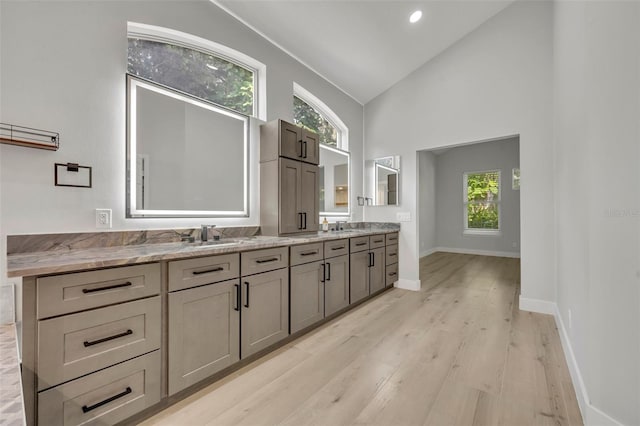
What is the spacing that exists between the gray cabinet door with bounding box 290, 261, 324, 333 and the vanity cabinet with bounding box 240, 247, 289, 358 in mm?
94

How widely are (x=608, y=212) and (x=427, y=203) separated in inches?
253

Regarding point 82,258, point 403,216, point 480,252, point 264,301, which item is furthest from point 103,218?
point 480,252

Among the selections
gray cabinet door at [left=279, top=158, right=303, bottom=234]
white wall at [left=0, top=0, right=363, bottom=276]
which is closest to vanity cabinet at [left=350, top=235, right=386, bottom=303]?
gray cabinet door at [left=279, top=158, right=303, bottom=234]

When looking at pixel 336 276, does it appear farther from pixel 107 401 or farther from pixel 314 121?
pixel 314 121

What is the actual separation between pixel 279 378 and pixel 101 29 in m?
2.70

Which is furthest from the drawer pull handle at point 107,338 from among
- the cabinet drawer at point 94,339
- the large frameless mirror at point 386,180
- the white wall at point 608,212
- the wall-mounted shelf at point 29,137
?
the large frameless mirror at point 386,180

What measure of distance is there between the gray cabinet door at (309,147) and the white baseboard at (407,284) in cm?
232

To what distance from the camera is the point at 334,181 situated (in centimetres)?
413

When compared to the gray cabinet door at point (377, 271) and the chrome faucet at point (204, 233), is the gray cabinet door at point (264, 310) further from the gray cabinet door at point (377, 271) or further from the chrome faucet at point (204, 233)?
the gray cabinet door at point (377, 271)

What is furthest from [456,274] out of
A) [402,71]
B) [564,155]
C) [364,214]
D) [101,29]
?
[101,29]

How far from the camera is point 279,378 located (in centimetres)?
193

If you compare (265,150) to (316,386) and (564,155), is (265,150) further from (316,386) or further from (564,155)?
(564,155)

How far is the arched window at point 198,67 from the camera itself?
7.13ft

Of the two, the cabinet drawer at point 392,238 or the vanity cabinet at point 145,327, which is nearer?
the vanity cabinet at point 145,327
